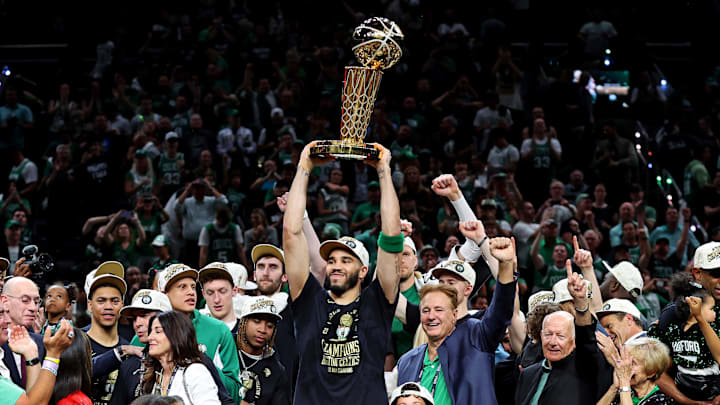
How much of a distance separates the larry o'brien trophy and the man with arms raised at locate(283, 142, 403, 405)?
0.19 meters

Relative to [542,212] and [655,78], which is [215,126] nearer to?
[542,212]

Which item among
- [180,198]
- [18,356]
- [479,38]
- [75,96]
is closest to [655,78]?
[479,38]

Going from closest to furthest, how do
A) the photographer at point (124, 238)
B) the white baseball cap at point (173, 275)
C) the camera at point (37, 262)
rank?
the white baseball cap at point (173, 275) → the camera at point (37, 262) → the photographer at point (124, 238)

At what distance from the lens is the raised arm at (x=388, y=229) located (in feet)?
19.1

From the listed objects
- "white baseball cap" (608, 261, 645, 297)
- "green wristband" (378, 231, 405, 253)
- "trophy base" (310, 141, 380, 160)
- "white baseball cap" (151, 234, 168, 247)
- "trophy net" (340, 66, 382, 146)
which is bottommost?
"green wristband" (378, 231, 405, 253)

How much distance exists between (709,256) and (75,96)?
14261 millimetres

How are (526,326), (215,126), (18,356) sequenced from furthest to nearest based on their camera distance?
(215,126)
(526,326)
(18,356)

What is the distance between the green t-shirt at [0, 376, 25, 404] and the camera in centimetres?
546

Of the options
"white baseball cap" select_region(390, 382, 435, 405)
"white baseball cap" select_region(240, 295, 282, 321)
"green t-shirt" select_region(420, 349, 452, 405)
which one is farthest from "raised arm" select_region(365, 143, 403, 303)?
"white baseball cap" select_region(240, 295, 282, 321)

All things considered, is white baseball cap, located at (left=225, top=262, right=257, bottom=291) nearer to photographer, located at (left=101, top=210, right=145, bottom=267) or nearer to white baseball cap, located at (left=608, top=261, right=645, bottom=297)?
white baseball cap, located at (left=608, top=261, right=645, bottom=297)

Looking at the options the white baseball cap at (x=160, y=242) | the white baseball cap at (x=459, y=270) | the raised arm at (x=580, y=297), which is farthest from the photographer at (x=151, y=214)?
the raised arm at (x=580, y=297)

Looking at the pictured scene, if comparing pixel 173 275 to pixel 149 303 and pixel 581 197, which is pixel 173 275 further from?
pixel 581 197

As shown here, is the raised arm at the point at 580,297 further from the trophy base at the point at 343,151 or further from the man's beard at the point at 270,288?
the man's beard at the point at 270,288

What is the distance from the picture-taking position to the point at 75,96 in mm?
18578
